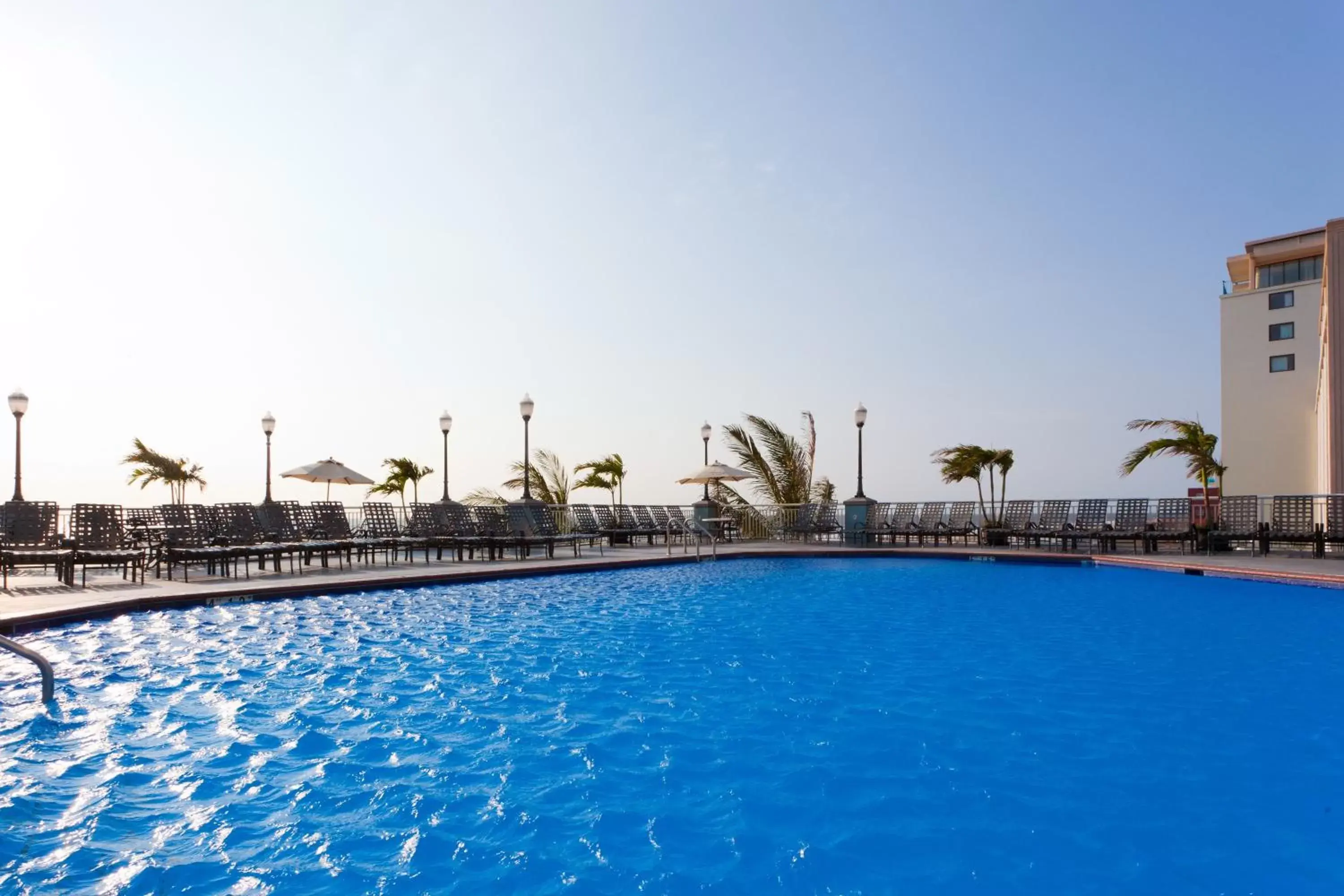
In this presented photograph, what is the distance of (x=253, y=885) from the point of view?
254 cm

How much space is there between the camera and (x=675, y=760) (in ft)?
12.5

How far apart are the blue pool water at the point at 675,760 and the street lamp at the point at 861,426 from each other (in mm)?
9507

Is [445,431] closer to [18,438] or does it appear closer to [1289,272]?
[18,438]

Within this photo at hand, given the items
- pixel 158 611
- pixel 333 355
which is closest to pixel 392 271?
pixel 333 355

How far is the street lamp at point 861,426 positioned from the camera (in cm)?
1647

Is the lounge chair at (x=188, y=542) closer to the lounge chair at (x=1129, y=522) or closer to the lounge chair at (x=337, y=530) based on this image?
the lounge chair at (x=337, y=530)

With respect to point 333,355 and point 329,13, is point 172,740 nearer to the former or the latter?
point 329,13

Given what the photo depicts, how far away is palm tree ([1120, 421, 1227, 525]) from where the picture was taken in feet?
51.8

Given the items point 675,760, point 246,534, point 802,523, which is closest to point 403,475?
point 246,534

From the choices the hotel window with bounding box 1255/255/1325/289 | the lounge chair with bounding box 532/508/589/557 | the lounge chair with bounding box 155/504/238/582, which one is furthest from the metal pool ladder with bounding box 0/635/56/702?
the hotel window with bounding box 1255/255/1325/289

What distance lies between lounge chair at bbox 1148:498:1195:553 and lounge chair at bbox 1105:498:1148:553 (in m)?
0.18

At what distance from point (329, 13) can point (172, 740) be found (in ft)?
30.0

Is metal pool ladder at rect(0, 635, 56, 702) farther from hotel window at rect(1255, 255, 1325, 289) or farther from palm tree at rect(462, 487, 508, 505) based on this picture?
hotel window at rect(1255, 255, 1325, 289)

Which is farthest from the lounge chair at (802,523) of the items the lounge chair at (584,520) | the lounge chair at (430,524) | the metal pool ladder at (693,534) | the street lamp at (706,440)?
the lounge chair at (430,524)
